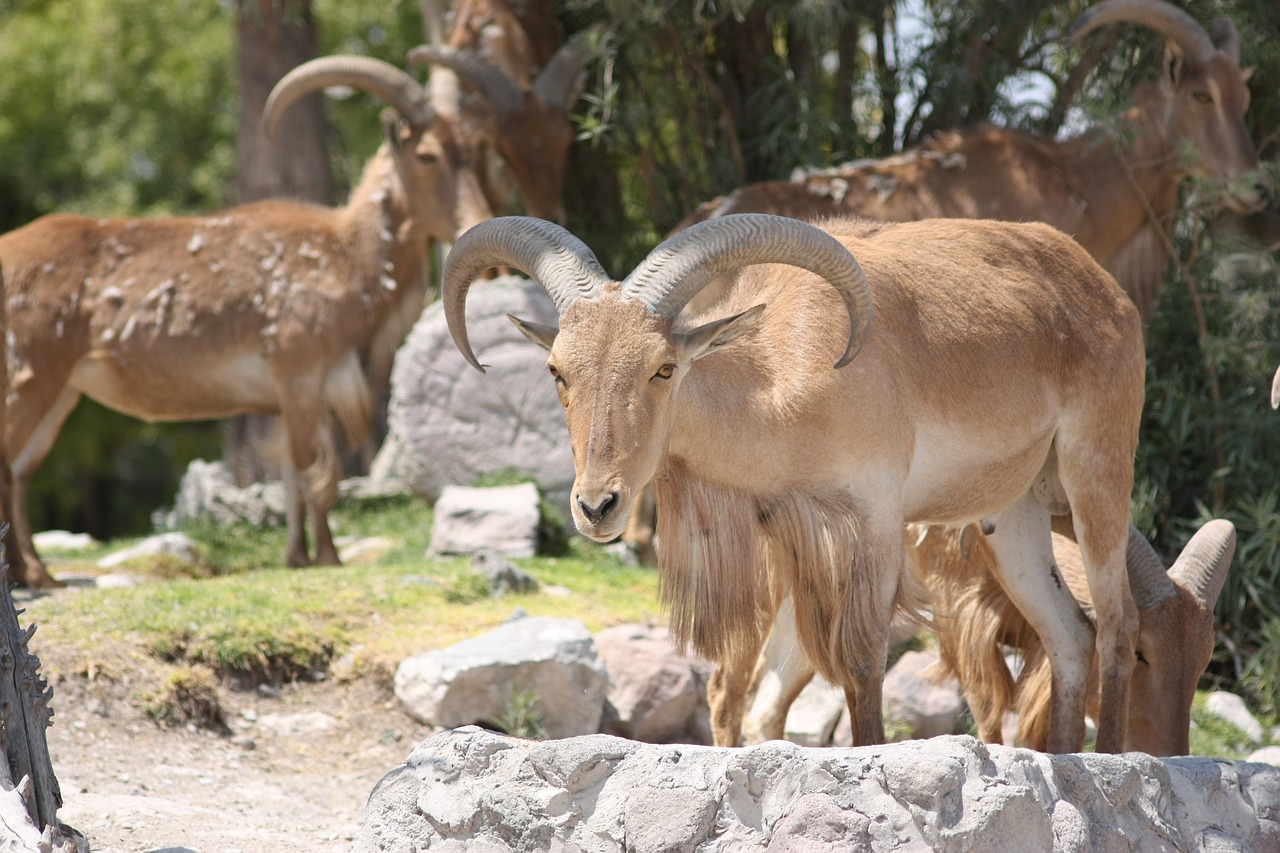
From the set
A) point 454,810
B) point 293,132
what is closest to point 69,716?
point 454,810

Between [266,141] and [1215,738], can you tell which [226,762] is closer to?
[1215,738]

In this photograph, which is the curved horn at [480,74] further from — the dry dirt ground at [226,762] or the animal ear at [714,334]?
the animal ear at [714,334]

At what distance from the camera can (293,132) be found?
39.7 ft

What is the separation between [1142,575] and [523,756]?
3035mm

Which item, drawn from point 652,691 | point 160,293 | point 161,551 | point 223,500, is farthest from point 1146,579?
point 223,500

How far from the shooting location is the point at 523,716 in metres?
6.07

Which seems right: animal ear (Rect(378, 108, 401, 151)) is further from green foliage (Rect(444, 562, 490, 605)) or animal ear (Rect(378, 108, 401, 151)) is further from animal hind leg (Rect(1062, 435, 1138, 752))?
animal hind leg (Rect(1062, 435, 1138, 752))

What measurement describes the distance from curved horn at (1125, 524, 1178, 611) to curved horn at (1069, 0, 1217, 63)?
10.2 ft

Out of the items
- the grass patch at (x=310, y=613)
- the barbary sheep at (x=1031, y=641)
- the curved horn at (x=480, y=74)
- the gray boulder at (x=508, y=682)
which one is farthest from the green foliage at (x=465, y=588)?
the curved horn at (x=480, y=74)

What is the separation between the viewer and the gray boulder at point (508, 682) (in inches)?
242

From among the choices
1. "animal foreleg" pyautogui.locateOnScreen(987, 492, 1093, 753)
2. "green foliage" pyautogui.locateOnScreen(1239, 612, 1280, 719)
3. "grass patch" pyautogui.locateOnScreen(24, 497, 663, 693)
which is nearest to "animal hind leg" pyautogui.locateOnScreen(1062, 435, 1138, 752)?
"animal foreleg" pyautogui.locateOnScreen(987, 492, 1093, 753)

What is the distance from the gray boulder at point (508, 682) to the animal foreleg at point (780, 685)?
82 centimetres

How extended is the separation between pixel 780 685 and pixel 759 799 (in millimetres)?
2239

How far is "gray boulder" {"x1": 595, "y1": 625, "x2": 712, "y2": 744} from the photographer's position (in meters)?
6.43
